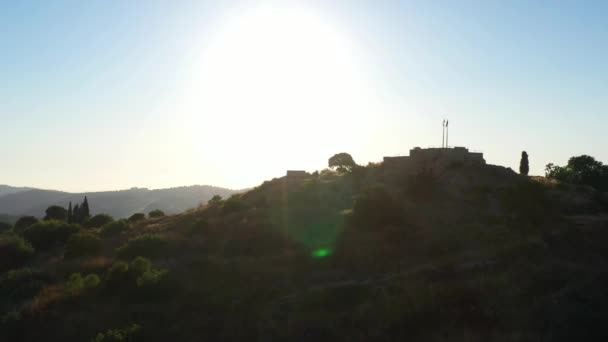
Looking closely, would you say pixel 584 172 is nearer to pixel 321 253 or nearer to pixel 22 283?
pixel 321 253

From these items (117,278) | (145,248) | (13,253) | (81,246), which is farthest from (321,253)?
(13,253)

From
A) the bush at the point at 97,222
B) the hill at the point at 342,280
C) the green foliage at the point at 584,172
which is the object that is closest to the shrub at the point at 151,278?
the hill at the point at 342,280

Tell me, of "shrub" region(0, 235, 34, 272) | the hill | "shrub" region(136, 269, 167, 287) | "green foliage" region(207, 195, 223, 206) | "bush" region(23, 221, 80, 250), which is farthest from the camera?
"green foliage" region(207, 195, 223, 206)

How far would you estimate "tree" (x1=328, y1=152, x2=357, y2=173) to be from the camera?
68006 mm

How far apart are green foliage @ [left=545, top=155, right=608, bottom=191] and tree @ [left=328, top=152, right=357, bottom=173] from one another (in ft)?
100

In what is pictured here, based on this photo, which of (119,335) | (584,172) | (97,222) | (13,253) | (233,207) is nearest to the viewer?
(119,335)

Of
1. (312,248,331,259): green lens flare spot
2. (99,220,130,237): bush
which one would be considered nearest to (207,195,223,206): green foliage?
(99,220,130,237): bush

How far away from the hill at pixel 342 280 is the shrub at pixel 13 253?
2.90 feet

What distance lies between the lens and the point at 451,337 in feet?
55.0

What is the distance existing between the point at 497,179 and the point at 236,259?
119 feet

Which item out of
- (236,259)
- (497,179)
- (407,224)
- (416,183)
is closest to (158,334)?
(236,259)

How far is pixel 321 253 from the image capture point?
99.0 feet

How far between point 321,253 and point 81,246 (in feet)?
65.1

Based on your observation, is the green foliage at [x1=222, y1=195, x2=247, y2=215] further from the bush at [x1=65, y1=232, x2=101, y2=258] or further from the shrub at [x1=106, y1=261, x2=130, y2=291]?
the shrub at [x1=106, y1=261, x2=130, y2=291]
